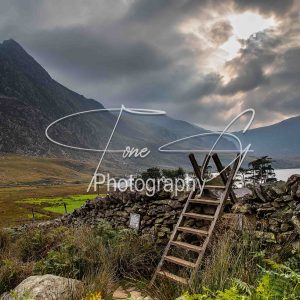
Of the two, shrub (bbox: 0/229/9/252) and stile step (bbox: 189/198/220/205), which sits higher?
stile step (bbox: 189/198/220/205)

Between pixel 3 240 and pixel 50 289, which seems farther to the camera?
pixel 3 240

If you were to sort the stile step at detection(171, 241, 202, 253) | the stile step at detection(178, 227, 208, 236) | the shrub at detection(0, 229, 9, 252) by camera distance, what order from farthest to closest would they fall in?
the shrub at detection(0, 229, 9, 252)
the stile step at detection(178, 227, 208, 236)
the stile step at detection(171, 241, 202, 253)

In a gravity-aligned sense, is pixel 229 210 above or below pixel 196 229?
above

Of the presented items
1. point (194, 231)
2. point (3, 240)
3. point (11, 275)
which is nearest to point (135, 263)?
point (194, 231)

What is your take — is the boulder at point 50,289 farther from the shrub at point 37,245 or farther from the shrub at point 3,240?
the shrub at point 3,240

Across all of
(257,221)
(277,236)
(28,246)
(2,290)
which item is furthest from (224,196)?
(28,246)

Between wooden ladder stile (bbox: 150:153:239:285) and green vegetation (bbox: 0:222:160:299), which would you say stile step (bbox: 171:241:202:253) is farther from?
green vegetation (bbox: 0:222:160:299)

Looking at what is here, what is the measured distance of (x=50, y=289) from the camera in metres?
5.54

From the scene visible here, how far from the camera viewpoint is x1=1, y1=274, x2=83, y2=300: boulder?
5.23 m

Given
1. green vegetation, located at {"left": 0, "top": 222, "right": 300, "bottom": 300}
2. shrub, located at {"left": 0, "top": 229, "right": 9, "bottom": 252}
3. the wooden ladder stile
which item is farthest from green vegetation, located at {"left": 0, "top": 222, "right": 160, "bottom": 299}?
the wooden ladder stile

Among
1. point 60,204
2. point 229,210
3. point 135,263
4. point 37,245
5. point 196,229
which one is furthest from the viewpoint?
point 60,204

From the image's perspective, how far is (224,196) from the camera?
294 inches

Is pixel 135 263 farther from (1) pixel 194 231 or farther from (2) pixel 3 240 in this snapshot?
(2) pixel 3 240

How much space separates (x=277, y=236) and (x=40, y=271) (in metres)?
4.54
